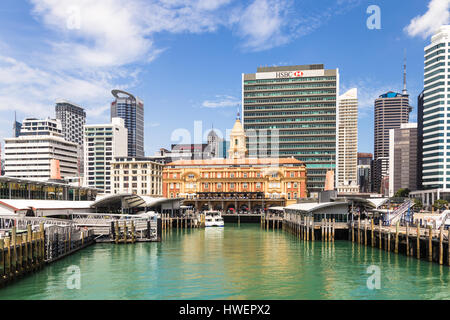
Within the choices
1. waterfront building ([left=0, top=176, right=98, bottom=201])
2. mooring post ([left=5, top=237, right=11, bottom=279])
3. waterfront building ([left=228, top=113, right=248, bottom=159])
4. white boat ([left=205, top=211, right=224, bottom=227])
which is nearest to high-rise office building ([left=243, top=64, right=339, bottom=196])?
waterfront building ([left=228, top=113, right=248, bottom=159])

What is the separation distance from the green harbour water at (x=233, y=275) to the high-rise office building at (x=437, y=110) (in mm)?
142510

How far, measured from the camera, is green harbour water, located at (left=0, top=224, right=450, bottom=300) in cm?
3350

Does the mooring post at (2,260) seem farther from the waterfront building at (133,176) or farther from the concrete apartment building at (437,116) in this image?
the concrete apartment building at (437,116)

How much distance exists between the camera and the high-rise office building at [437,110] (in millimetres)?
178875

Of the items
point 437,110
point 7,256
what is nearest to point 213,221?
point 7,256

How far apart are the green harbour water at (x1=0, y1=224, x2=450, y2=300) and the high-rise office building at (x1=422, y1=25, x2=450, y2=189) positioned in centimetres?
14251

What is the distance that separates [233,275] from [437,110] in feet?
558

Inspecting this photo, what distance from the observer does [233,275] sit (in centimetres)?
4112

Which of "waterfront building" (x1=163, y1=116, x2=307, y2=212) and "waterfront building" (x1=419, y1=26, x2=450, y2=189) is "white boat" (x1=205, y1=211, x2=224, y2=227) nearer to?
"waterfront building" (x1=163, y1=116, x2=307, y2=212)

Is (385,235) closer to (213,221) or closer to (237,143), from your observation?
(213,221)

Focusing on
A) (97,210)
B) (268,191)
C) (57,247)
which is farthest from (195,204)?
(57,247)

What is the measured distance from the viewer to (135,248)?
5944 cm
